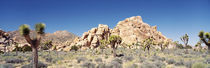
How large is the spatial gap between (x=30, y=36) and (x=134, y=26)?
69646 mm

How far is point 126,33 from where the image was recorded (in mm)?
74562

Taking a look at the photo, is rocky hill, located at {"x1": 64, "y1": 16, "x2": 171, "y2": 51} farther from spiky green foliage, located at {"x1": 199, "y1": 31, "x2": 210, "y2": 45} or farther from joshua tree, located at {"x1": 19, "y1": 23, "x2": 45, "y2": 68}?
joshua tree, located at {"x1": 19, "y1": 23, "x2": 45, "y2": 68}

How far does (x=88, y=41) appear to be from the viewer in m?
68.6

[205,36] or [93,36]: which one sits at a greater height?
[93,36]

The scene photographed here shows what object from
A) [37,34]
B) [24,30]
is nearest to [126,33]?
[37,34]

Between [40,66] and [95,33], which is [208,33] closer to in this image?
[40,66]

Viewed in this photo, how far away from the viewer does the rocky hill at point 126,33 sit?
227 feet

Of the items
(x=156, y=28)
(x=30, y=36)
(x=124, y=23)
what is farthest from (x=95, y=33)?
(x=30, y=36)

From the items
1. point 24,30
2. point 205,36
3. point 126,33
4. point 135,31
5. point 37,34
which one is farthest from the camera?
point 126,33

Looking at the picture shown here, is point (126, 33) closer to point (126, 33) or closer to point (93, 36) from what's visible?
point (126, 33)

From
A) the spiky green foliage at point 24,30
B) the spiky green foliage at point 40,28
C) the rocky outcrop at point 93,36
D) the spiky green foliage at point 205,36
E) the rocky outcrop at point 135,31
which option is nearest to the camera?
the spiky green foliage at point 24,30

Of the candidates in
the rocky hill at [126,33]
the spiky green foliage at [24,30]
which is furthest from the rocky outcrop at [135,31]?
the spiky green foliage at [24,30]

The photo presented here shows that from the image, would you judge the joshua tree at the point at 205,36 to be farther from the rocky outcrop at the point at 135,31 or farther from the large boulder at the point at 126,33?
the rocky outcrop at the point at 135,31

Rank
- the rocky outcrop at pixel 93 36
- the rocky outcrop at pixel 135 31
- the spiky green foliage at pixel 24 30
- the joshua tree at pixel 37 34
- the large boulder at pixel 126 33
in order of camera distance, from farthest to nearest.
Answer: the rocky outcrop at pixel 135 31 < the large boulder at pixel 126 33 < the rocky outcrop at pixel 93 36 < the joshua tree at pixel 37 34 < the spiky green foliage at pixel 24 30
